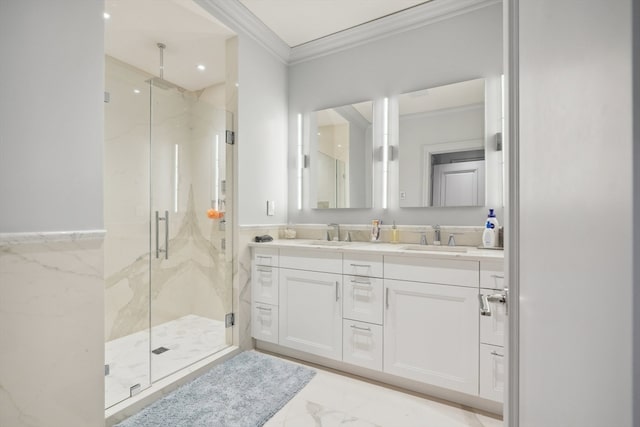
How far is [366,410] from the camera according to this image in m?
1.71

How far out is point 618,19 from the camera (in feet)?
0.71

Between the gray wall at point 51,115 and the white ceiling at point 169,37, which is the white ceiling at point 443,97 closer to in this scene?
the white ceiling at point 169,37

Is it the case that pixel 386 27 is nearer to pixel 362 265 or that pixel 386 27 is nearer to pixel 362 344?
pixel 362 265

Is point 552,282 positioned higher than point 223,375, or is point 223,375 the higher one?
point 552,282

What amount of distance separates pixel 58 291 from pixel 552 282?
177 cm

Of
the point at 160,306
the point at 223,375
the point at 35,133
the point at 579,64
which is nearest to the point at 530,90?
the point at 579,64

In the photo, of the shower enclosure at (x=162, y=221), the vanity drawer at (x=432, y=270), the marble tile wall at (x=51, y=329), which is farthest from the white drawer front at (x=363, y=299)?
the marble tile wall at (x=51, y=329)

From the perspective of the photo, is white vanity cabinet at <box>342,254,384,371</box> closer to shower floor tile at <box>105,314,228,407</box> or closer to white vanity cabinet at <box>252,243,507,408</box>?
white vanity cabinet at <box>252,243,507,408</box>

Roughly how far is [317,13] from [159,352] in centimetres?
290

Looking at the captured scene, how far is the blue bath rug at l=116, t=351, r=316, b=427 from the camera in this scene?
1600mm

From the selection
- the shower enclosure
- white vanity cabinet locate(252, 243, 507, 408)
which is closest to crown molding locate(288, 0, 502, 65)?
the shower enclosure

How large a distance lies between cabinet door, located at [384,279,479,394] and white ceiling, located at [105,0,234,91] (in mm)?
2322

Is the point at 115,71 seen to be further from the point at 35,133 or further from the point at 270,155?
the point at 270,155

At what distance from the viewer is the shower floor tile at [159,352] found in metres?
1.87
